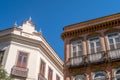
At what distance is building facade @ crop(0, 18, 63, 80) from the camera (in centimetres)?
2219

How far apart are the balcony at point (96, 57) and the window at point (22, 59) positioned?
780cm

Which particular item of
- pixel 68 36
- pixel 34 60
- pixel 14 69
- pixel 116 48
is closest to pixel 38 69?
pixel 34 60

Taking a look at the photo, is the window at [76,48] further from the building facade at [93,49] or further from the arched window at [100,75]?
the arched window at [100,75]

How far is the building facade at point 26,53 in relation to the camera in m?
22.2

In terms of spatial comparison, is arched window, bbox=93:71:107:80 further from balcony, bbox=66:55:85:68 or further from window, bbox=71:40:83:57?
window, bbox=71:40:83:57

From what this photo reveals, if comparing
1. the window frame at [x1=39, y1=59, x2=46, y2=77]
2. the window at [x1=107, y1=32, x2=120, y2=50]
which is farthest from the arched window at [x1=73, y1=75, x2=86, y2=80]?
the window frame at [x1=39, y1=59, x2=46, y2=77]

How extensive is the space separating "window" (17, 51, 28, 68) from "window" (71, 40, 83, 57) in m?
5.79

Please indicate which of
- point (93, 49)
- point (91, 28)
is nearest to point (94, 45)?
point (93, 49)

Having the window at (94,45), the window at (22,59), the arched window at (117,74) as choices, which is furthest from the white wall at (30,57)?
the arched window at (117,74)

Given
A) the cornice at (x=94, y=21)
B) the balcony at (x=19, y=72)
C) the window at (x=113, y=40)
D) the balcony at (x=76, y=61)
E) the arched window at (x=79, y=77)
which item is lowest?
the arched window at (x=79, y=77)

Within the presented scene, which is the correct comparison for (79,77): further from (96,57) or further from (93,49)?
(93,49)

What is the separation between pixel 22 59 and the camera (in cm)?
2308

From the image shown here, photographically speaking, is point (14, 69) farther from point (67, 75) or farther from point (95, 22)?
point (95, 22)

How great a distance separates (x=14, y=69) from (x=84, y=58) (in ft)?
25.5
